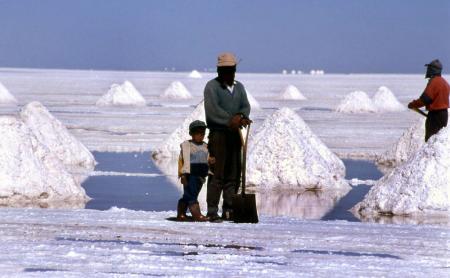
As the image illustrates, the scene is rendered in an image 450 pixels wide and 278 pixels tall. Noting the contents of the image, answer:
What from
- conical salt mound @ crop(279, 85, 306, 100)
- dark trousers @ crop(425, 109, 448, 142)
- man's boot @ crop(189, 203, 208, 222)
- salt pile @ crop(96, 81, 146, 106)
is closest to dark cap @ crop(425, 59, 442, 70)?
dark trousers @ crop(425, 109, 448, 142)

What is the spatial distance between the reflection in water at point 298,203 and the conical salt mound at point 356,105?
25.0 metres

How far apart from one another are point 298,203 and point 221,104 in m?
3.84

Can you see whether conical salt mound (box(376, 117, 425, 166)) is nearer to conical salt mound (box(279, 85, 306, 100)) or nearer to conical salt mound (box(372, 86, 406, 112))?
conical salt mound (box(372, 86, 406, 112))

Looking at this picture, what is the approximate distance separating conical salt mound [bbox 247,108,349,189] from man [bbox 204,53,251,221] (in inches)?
208

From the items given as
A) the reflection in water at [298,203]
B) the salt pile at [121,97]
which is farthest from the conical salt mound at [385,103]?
the reflection in water at [298,203]

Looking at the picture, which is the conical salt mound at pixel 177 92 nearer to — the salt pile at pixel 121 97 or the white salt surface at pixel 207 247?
the salt pile at pixel 121 97

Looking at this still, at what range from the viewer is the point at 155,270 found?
254 inches

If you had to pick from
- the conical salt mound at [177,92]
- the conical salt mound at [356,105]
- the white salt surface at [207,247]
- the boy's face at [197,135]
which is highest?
the conical salt mound at [177,92]

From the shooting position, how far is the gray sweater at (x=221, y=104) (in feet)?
28.1

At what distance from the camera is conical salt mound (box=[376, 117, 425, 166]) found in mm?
17203

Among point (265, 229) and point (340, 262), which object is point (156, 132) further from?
point (340, 262)

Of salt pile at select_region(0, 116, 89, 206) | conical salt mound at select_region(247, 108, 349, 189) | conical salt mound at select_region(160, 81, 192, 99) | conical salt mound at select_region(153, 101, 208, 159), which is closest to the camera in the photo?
salt pile at select_region(0, 116, 89, 206)

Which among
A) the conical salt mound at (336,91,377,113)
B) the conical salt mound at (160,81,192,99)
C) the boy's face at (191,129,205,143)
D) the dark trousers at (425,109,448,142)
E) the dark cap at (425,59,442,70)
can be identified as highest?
the conical salt mound at (160,81,192,99)

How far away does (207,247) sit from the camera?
24.3 feet
